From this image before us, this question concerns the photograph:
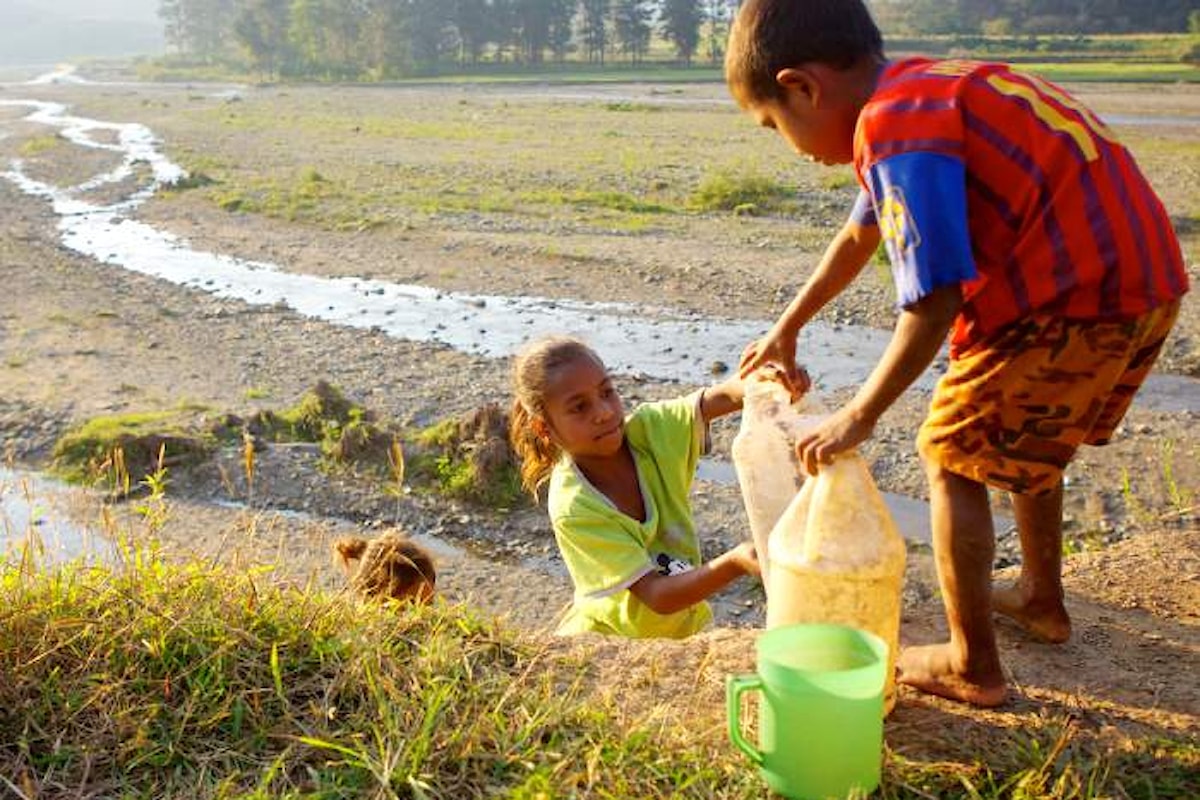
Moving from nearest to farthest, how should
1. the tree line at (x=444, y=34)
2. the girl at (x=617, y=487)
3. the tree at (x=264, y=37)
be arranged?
1. the girl at (x=617, y=487)
2. the tree line at (x=444, y=34)
3. the tree at (x=264, y=37)

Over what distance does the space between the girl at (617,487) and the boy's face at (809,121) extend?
71 centimetres

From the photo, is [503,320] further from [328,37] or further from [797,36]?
[328,37]

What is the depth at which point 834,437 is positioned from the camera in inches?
89.3

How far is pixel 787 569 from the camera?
2355 mm

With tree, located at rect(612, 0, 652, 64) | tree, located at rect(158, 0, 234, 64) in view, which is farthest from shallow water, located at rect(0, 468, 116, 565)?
tree, located at rect(158, 0, 234, 64)

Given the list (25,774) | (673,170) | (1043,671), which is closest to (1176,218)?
(673,170)

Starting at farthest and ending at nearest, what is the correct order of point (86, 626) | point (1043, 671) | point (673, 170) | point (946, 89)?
point (673, 170), point (1043, 671), point (86, 626), point (946, 89)

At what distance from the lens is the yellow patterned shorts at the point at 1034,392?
2348 millimetres

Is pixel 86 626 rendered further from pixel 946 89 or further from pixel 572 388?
pixel 946 89

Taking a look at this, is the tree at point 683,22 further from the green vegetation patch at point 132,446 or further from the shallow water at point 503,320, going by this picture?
the green vegetation patch at point 132,446

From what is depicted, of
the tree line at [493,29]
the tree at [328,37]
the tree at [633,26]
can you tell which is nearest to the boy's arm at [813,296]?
the tree line at [493,29]

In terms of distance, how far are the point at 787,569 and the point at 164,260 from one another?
429 inches

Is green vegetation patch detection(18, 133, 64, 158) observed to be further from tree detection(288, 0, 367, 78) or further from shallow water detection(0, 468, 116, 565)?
tree detection(288, 0, 367, 78)

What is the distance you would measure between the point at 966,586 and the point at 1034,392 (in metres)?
0.45
